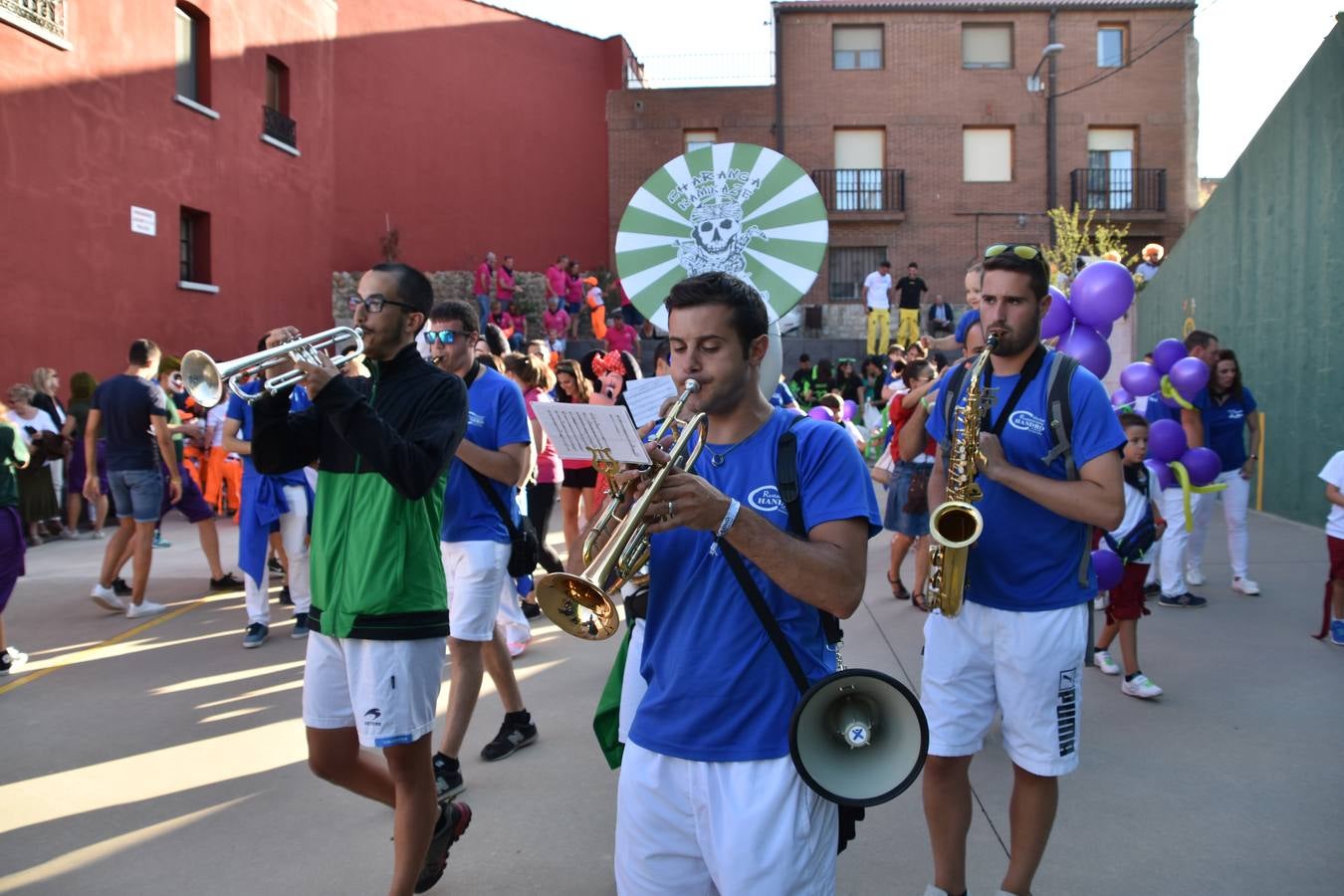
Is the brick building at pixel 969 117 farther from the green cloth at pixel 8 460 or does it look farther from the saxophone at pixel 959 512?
the saxophone at pixel 959 512

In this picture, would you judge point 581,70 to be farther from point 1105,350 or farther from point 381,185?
point 1105,350

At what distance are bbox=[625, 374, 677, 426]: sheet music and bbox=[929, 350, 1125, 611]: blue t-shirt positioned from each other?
1057 millimetres

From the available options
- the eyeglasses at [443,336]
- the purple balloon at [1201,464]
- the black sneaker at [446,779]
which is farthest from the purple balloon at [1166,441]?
the black sneaker at [446,779]

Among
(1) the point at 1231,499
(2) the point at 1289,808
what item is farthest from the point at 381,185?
(2) the point at 1289,808

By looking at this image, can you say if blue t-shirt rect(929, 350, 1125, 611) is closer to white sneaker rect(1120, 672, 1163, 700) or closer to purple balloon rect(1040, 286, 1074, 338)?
purple balloon rect(1040, 286, 1074, 338)

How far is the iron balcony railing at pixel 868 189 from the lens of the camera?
96.0 feet

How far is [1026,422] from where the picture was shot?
10.4 ft

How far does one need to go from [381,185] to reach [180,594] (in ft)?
60.4

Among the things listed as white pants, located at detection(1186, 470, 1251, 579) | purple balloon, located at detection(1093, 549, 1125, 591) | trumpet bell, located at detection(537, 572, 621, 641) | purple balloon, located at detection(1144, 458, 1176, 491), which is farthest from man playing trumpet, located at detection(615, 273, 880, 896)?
white pants, located at detection(1186, 470, 1251, 579)

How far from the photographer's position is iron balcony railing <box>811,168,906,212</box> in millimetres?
29266

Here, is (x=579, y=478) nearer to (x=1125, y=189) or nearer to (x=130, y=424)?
(x=130, y=424)

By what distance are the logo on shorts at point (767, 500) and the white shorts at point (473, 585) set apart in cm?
244

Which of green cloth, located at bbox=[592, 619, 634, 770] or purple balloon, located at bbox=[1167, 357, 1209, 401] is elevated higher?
purple balloon, located at bbox=[1167, 357, 1209, 401]

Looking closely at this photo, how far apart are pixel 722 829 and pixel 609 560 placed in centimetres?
62
